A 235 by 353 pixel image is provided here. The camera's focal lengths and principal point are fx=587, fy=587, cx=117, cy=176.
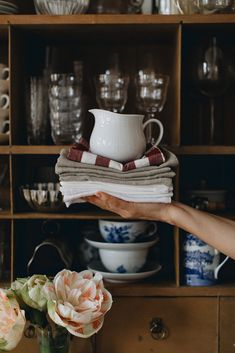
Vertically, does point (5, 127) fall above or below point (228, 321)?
above

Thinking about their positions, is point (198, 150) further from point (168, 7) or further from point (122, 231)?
point (168, 7)

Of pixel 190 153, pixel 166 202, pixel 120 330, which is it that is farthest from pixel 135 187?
pixel 120 330

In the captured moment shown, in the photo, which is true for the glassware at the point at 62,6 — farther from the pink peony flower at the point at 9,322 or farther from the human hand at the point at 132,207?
the pink peony flower at the point at 9,322

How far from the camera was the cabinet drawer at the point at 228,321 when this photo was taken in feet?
4.70

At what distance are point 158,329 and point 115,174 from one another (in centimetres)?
45

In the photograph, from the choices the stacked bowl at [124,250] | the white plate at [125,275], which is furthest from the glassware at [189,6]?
the white plate at [125,275]

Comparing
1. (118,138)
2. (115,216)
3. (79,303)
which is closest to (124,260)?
(115,216)

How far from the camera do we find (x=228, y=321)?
1434 mm

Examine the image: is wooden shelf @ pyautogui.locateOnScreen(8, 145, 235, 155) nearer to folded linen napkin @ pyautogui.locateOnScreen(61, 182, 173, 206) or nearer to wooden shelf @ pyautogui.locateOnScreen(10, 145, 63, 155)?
wooden shelf @ pyautogui.locateOnScreen(10, 145, 63, 155)

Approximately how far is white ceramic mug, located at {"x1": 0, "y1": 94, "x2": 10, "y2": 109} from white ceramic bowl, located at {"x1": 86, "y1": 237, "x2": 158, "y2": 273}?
42 centimetres

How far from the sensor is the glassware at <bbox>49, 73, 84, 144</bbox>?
150cm

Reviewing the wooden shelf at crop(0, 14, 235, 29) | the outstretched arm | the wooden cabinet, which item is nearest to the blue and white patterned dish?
the wooden cabinet

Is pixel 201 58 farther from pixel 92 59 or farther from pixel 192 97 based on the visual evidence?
pixel 92 59

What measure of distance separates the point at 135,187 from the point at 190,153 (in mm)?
258
